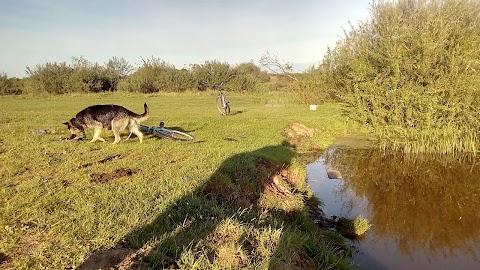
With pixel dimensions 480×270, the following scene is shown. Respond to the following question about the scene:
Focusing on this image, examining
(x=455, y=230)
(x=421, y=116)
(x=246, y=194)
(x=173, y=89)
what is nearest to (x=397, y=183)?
(x=455, y=230)

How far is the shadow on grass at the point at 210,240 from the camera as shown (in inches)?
145

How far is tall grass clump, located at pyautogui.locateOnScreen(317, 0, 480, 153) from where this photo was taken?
1146cm

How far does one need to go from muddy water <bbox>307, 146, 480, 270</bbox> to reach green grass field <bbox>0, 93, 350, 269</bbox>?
0.94 meters

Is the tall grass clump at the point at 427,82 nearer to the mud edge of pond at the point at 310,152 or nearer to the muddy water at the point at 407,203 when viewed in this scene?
the muddy water at the point at 407,203

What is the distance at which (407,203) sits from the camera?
794 centimetres

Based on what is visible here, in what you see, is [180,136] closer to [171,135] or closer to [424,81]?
[171,135]

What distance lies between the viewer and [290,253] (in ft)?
14.3

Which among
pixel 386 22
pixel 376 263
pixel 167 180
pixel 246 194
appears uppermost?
pixel 386 22

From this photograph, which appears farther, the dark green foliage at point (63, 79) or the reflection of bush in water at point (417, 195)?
the dark green foliage at point (63, 79)

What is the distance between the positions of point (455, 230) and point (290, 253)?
14.2 ft

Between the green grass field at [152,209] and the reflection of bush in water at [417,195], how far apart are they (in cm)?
168

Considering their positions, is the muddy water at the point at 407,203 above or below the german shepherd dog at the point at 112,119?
below

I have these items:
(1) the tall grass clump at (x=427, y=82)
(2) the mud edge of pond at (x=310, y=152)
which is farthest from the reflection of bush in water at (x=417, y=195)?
(1) the tall grass clump at (x=427, y=82)

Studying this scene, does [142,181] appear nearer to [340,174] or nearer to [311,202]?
[311,202]
